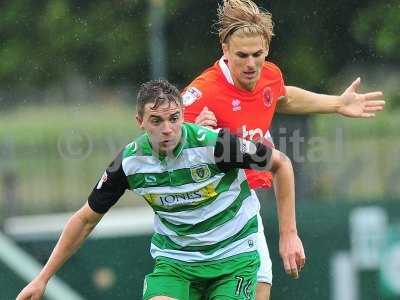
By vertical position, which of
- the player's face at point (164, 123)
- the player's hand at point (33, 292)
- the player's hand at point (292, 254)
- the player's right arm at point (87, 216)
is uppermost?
the player's face at point (164, 123)

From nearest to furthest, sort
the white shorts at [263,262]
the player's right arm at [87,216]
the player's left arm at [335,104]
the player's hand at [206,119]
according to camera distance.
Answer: the player's right arm at [87,216], the player's hand at [206,119], the white shorts at [263,262], the player's left arm at [335,104]

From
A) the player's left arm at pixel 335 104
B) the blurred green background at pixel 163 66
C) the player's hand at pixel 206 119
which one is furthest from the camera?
the blurred green background at pixel 163 66

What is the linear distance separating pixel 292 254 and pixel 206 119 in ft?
2.64

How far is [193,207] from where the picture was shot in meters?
5.42

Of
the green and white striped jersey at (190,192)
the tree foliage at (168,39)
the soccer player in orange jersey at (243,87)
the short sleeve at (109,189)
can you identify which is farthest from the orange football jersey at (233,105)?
the tree foliage at (168,39)

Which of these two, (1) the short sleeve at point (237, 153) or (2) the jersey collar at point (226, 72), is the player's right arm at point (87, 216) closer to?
(1) the short sleeve at point (237, 153)

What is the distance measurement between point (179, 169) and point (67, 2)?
5.18 metres

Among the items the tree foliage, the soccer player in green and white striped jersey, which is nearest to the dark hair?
the soccer player in green and white striped jersey

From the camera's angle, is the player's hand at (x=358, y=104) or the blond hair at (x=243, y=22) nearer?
the blond hair at (x=243, y=22)

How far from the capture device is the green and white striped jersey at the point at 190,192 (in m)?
5.38

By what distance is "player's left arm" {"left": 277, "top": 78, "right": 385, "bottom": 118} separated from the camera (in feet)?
20.9

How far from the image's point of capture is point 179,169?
539cm

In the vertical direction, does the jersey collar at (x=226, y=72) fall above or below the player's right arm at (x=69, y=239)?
above

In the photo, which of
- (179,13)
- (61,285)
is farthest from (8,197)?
(179,13)
